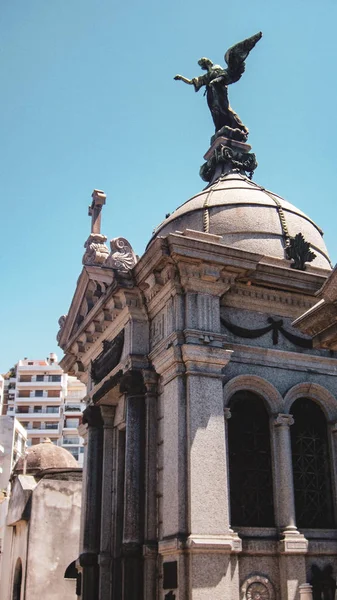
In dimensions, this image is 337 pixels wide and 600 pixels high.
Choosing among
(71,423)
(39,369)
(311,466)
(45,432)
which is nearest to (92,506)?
(311,466)

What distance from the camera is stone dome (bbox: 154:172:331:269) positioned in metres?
17.1

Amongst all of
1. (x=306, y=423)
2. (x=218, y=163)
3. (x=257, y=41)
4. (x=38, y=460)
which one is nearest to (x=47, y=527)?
(x=38, y=460)

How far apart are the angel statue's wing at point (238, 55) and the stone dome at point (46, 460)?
15.3 meters

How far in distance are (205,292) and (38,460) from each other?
49.5 feet

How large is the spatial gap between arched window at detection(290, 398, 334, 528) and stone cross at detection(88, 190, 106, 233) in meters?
7.36

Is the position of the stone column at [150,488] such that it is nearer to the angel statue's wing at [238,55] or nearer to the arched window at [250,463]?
the arched window at [250,463]

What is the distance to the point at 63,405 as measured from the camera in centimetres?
8288

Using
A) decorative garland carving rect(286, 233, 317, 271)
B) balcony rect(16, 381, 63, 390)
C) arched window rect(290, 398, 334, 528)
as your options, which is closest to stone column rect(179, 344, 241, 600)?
arched window rect(290, 398, 334, 528)

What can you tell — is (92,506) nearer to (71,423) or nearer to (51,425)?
(51,425)

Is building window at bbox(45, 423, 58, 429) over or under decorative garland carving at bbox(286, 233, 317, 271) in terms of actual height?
over

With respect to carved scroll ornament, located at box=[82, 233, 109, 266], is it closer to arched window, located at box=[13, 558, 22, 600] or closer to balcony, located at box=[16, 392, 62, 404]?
arched window, located at box=[13, 558, 22, 600]

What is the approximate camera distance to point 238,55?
72.0ft

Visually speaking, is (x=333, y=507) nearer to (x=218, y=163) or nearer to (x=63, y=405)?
(x=218, y=163)

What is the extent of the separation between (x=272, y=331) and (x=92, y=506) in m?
6.28
